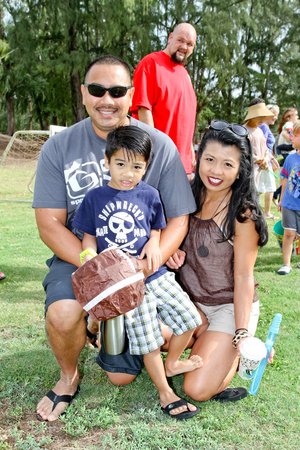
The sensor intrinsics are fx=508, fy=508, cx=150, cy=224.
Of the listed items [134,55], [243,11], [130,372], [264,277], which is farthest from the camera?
[243,11]

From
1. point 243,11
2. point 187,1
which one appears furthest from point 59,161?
point 243,11

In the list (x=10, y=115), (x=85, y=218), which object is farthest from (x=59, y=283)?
(x=10, y=115)

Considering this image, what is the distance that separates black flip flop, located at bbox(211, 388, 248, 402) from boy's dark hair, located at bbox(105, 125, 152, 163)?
4.24 feet

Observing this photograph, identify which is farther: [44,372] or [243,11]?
[243,11]

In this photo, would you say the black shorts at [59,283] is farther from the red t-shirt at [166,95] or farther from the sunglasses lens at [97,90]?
the red t-shirt at [166,95]

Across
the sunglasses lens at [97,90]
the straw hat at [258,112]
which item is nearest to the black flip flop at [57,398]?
the sunglasses lens at [97,90]

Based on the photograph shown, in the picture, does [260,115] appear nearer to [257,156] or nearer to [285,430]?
[257,156]

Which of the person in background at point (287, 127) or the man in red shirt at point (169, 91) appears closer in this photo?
the man in red shirt at point (169, 91)

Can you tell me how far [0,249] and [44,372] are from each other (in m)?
3.42

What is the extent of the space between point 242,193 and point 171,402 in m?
1.16

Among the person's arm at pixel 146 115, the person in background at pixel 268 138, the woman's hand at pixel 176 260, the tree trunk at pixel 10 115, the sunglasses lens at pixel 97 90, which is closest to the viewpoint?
the sunglasses lens at pixel 97 90

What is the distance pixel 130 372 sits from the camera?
2.68m

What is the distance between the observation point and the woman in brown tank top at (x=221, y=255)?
2689mm

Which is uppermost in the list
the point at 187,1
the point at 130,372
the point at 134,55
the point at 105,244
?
the point at 187,1
